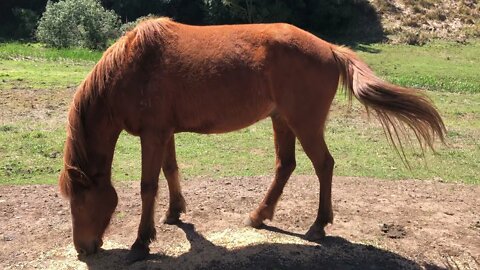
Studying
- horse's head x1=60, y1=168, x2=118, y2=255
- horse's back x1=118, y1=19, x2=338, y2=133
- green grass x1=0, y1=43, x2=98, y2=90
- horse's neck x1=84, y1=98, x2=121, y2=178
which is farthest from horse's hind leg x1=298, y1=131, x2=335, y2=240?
green grass x1=0, y1=43, x2=98, y2=90

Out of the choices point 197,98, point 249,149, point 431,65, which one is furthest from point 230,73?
point 431,65

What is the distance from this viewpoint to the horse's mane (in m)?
4.84

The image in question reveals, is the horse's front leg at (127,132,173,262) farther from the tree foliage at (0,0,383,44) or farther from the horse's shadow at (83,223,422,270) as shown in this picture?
the tree foliage at (0,0,383,44)

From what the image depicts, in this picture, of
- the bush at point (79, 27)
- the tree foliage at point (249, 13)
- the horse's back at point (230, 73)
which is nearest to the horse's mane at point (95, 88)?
the horse's back at point (230, 73)

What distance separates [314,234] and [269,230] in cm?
52

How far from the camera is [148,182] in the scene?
16.6ft

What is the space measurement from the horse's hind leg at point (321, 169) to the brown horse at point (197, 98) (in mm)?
10

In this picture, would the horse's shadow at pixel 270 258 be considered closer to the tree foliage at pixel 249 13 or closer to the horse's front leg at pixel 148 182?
the horse's front leg at pixel 148 182

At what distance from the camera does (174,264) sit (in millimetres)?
5020

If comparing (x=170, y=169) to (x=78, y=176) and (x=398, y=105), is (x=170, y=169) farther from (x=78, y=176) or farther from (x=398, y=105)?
(x=398, y=105)

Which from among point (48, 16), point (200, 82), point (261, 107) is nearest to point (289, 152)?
point (261, 107)

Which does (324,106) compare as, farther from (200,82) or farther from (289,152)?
(200,82)

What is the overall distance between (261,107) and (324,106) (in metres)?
0.62

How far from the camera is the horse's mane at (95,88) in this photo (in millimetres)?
4844
